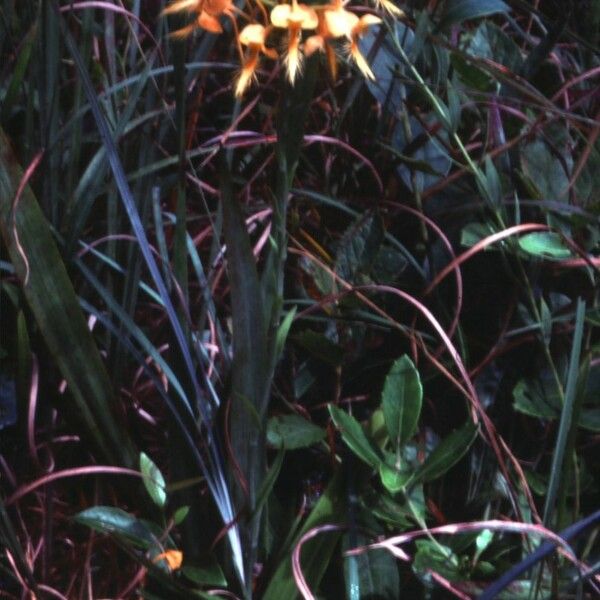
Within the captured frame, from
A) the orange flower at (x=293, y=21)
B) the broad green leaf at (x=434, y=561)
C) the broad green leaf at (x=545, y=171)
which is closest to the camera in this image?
the orange flower at (x=293, y=21)

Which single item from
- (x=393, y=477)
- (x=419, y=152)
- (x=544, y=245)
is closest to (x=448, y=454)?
(x=393, y=477)

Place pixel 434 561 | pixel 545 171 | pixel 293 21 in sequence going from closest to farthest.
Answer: pixel 293 21, pixel 434 561, pixel 545 171

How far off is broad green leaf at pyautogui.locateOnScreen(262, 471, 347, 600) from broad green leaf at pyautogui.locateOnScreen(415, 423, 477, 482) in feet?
0.21

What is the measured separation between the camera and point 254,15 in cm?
57

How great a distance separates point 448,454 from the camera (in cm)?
67

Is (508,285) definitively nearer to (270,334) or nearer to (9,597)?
(270,334)

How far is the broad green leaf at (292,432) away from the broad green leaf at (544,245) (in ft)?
0.70

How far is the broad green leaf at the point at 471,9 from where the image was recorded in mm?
748

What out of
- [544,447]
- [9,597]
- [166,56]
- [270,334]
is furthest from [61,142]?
[544,447]

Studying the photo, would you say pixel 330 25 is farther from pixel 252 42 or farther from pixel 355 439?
pixel 355 439

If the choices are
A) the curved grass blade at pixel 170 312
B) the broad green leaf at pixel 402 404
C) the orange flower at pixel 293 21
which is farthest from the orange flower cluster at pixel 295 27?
the broad green leaf at pixel 402 404

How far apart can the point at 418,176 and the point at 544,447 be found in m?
0.26

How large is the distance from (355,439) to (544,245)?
0.71 ft

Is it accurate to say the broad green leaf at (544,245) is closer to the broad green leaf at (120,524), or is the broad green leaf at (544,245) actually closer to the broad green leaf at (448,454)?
the broad green leaf at (448,454)
